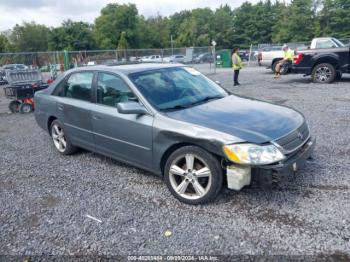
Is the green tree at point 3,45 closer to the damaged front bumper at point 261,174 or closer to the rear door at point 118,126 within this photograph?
the rear door at point 118,126

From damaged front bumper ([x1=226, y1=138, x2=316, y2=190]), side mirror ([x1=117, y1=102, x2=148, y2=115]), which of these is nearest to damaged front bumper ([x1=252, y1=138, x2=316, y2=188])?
damaged front bumper ([x1=226, y1=138, x2=316, y2=190])

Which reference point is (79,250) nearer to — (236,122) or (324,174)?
(236,122)

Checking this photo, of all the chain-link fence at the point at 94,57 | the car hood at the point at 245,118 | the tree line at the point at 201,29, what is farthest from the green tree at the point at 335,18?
the car hood at the point at 245,118

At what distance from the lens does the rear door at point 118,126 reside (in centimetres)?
364

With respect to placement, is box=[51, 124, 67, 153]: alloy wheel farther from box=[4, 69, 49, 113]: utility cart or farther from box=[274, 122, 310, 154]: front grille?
box=[4, 69, 49, 113]: utility cart

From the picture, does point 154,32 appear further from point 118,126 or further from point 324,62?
point 118,126

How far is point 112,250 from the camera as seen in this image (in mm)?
2719

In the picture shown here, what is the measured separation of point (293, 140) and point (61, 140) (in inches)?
147

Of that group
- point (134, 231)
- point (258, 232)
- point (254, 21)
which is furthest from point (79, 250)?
point (254, 21)

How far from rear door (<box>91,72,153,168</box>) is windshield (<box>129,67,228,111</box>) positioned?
0.66ft

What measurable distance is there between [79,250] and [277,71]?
14.5 meters

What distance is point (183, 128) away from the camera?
3242mm

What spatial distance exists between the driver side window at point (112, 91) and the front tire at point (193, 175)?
1009 mm

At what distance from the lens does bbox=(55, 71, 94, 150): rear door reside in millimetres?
4438
